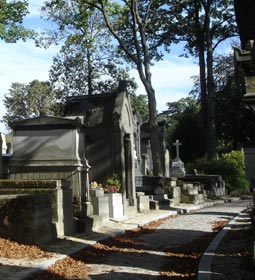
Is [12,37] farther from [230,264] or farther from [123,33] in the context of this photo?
[230,264]

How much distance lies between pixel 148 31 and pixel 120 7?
663cm

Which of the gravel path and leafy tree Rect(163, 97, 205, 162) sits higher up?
leafy tree Rect(163, 97, 205, 162)

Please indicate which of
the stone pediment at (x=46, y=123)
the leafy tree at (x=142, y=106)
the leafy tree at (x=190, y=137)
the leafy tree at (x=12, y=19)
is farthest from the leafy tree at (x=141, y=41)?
the leafy tree at (x=142, y=106)

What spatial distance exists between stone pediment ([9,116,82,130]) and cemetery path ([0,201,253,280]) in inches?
112

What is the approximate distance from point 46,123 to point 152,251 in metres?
4.79

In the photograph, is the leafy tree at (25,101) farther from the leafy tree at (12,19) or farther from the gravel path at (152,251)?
the gravel path at (152,251)

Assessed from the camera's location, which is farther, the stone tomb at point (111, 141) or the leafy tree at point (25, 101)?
the leafy tree at point (25, 101)

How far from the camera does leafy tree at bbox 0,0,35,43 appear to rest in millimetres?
22469

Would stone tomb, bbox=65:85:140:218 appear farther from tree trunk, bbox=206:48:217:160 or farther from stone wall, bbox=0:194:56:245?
tree trunk, bbox=206:48:217:160

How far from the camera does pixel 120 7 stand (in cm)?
2305

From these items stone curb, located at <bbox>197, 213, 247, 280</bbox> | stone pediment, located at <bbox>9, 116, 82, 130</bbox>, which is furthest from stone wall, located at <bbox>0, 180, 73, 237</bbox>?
stone curb, located at <bbox>197, 213, 247, 280</bbox>

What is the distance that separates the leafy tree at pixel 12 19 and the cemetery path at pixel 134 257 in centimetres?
1399

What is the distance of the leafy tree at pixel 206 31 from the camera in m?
30.2

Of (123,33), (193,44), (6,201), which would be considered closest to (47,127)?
(6,201)
